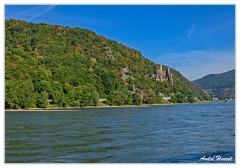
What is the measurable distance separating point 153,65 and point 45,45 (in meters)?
46.1

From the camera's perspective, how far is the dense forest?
5336cm

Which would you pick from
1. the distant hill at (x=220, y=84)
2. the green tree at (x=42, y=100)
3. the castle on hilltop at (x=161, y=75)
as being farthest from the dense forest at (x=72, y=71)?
the distant hill at (x=220, y=84)

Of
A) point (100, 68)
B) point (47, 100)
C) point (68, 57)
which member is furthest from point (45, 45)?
point (47, 100)

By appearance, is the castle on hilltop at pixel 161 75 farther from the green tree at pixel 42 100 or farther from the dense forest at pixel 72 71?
the green tree at pixel 42 100

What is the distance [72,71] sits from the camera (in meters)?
72.1

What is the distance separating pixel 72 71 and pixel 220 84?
10134 cm

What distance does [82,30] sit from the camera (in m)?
104

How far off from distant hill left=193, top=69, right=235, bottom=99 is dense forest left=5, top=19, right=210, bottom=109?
39992 millimetres

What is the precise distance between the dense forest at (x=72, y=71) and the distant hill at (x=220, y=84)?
131 ft

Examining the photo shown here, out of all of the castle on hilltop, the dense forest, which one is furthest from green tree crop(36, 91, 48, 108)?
the castle on hilltop

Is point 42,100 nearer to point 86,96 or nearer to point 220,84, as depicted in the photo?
point 86,96

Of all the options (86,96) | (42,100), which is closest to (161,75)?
(86,96)

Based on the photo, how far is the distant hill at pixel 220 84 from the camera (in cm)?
14025

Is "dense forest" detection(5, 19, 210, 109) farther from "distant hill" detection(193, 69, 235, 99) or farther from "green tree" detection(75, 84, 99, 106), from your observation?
"distant hill" detection(193, 69, 235, 99)
